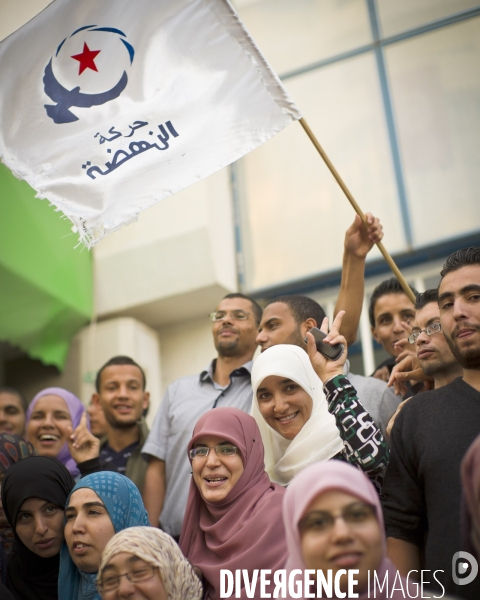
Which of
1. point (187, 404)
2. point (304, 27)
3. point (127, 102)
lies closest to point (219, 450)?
point (187, 404)

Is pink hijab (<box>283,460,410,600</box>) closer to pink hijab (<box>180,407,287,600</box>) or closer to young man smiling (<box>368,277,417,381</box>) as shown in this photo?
pink hijab (<box>180,407,287,600</box>)

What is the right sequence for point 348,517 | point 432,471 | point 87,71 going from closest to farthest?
point 348,517, point 432,471, point 87,71

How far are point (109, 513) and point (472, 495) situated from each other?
4.94 feet

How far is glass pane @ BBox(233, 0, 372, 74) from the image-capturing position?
7.12 metres

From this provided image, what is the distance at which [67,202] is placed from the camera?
3471 millimetres

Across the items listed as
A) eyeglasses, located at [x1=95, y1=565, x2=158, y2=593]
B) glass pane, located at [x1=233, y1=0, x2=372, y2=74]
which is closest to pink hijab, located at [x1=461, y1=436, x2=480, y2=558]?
eyeglasses, located at [x1=95, y1=565, x2=158, y2=593]

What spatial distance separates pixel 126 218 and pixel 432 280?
3.91 metres

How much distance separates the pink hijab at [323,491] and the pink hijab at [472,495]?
0.22 metres

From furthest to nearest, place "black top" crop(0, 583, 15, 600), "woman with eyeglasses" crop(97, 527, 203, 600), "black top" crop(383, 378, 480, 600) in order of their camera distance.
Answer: "black top" crop(0, 583, 15, 600) < "woman with eyeglasses" crop(97, 527, 203, 600) < "black top" crop(383, 378, 480, 600)

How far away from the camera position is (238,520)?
2.60 meters

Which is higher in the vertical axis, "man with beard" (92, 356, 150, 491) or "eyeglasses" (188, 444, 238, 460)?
"man with beard" (92, 356, 150, 491)

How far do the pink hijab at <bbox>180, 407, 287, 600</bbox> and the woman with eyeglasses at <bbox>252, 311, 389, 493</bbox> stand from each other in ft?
0.52

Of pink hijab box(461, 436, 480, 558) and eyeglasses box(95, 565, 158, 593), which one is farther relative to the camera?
eyeglasses box(95, 565, 158, 593)

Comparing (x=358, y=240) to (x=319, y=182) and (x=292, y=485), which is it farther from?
(x=319, y=182)
